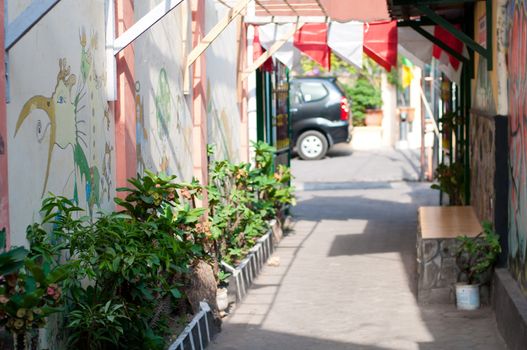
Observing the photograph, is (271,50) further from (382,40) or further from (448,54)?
(448,54)

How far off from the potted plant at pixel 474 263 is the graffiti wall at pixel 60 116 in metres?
3.43

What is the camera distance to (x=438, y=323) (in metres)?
8.55

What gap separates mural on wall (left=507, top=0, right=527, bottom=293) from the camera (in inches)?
299

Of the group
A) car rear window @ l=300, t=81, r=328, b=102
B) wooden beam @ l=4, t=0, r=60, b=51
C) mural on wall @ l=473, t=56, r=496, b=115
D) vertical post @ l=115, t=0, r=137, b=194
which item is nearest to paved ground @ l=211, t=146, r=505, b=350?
vertical post @ l=115, t=0, r=137, b=194

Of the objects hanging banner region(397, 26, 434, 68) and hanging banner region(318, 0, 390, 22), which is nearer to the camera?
hanging banner region(318, 0, 390, 22)

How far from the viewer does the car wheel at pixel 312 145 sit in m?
25.5

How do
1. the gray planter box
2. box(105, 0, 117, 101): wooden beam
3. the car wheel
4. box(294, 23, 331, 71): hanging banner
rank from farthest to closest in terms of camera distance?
the car wheel
box(294, 23, 331, 71): hanging banner
the gray planter box
box(105, 0, 117, 101): wooden beam

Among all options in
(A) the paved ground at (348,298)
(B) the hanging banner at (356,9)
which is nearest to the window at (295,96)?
(A) the paved ground at (348,298)

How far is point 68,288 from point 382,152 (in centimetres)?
2288

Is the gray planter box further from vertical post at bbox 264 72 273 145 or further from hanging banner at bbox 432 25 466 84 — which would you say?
vertical post at bbox 264 72 273 145

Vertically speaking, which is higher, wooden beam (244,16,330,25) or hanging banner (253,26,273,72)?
wooden beam (244,16,330,25)

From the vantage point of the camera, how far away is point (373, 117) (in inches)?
1201

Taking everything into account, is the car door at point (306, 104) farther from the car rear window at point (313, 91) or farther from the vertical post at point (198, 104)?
the vertical post at point (198, 104)

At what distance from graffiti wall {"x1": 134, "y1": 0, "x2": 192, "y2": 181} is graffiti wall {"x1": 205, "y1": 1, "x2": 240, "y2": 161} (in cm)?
139
